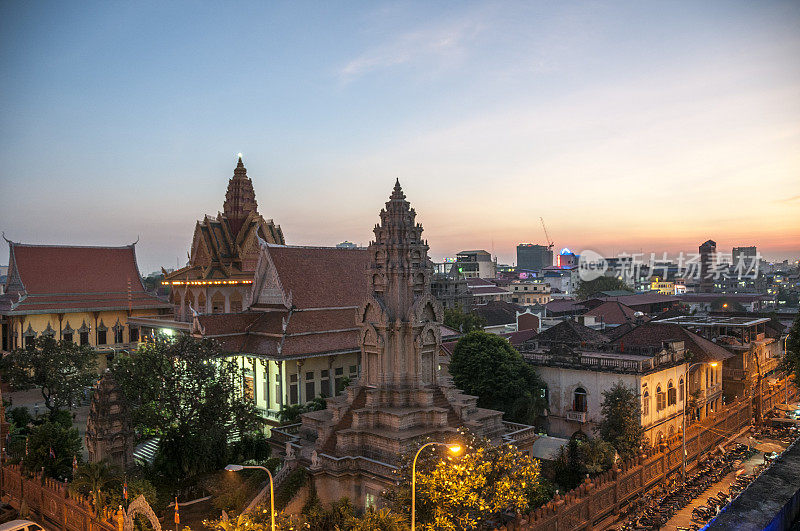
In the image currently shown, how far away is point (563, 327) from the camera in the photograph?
45875 mm

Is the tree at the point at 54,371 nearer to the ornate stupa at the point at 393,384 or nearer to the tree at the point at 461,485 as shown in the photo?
the ornate stupa at the point at 393,384

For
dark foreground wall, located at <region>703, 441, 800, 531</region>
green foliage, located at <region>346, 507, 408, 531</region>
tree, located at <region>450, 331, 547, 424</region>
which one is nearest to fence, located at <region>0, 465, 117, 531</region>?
green foliage, located at <region>346, 507, 408, 531</region>

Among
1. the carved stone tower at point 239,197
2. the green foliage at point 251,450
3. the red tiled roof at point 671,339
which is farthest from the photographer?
the carved stone tower at point 239,197

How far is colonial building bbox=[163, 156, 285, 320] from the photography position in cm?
5400

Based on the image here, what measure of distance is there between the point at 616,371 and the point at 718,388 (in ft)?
51.0

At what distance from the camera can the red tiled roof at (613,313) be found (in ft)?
221

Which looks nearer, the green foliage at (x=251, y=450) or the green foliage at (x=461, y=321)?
the green foliage at (x=251, y=450)

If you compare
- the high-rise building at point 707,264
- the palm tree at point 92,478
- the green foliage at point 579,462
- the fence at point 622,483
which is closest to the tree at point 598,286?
the high-rise building at point 707,264

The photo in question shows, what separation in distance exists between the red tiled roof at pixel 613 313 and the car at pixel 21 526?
5838 centimetres

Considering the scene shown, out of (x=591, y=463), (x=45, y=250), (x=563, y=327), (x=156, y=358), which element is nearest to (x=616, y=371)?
(x=591, y=463)

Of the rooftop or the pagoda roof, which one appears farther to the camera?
the pagoda roof

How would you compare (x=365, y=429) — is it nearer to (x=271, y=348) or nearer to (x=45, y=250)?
(x=271, y=348)

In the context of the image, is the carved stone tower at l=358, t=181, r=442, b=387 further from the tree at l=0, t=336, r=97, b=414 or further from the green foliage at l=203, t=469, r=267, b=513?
the tree at l=0, t=336, r=97, b=414

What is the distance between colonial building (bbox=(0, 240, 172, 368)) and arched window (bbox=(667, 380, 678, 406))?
51872mm
